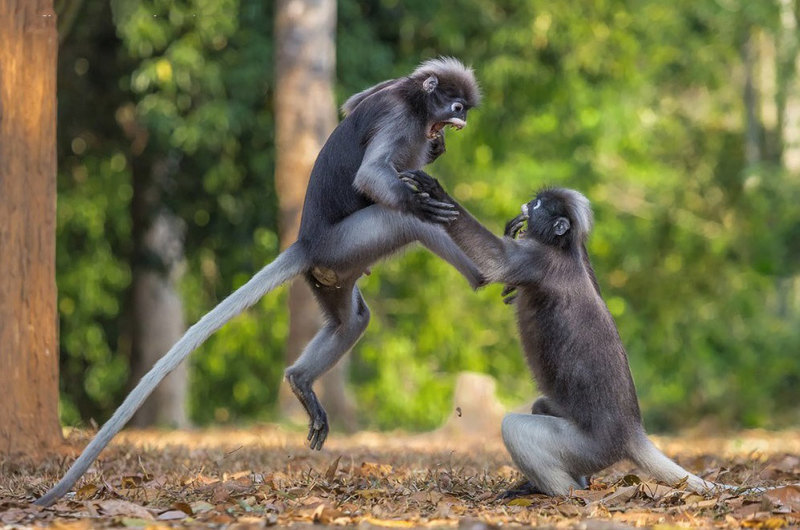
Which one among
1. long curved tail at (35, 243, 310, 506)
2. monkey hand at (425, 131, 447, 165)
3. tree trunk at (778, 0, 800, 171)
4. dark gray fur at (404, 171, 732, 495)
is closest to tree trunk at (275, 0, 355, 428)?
monkey hand at (425, 131, 447, 165)

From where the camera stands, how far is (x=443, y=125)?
19.6 ft

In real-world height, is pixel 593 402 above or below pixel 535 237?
below

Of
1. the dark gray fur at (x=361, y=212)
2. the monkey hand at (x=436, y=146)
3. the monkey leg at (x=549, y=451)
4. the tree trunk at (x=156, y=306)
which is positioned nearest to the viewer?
the monkey leg at (x=549, y=451)

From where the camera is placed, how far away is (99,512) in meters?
4.56

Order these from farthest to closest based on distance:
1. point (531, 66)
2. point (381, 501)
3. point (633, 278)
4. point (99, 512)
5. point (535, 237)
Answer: point (633, 278) < point (531, 66) < point (535, 237) < point (381, 501) < point (99, 512)

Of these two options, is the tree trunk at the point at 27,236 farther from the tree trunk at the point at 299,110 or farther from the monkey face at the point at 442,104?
the tree trunk at the point at 299,110

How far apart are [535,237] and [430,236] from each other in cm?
50

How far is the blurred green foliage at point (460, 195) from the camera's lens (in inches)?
504

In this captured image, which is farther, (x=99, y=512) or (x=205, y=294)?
(x=205, y=294)

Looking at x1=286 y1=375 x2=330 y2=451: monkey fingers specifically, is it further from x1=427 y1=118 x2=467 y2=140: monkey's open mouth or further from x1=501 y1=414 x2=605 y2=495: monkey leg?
x1=427 y1=118 x2=467 y2=140: monkey's open mouth

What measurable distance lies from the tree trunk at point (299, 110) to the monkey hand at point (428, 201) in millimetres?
5315

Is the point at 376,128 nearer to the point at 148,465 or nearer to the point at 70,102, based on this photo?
the point at 148,465

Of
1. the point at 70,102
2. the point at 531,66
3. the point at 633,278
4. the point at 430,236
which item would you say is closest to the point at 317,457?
the point at 430,236

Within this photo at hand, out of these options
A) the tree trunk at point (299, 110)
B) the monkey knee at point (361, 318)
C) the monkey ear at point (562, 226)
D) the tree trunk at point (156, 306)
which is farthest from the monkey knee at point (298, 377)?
the tree trunk at point (156, 306)
